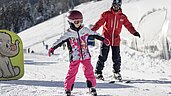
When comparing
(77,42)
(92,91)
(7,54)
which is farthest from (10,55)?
(92,91)

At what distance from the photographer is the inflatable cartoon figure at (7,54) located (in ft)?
21.8

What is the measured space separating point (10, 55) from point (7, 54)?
6cm

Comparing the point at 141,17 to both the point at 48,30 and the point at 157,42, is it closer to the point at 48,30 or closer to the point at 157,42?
the point at 157,42

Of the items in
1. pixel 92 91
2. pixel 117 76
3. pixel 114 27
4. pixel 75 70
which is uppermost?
pixel 114 27

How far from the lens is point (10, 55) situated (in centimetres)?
671

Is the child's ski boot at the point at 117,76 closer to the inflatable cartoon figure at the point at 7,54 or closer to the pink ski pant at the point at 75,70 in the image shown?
the pink ski pant at the point at 75,70

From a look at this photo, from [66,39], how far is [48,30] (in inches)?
2452

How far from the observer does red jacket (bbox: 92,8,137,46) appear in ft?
22.5

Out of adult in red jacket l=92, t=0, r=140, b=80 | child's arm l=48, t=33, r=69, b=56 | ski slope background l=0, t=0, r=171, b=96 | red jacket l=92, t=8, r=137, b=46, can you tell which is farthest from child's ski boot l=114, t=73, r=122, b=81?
child's arm l=48, t=33, r=69, b=56

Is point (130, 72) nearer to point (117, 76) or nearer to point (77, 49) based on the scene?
point (117, 76)

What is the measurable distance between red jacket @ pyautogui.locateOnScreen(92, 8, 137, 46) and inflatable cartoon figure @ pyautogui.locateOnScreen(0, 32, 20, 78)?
1533mm

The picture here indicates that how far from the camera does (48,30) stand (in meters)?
67.1

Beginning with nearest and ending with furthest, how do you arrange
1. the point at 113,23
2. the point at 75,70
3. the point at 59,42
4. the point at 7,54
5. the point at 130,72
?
the point at 59,42
the point at 75,70
the point at 7,54
the point at 113,23
the point at 130,72

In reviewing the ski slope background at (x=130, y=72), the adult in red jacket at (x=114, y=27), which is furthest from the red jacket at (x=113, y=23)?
the ski slope background at (x=130, y=72)
